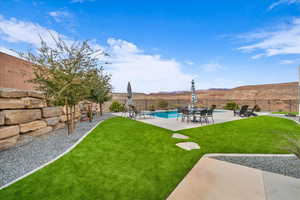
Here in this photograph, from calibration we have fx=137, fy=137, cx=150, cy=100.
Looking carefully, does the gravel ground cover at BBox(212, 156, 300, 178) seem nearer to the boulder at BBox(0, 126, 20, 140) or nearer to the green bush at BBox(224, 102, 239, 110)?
the boulder at BBox(0, 126, 20, 140)

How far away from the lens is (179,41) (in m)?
12.1

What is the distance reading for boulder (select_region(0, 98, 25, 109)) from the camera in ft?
11.5

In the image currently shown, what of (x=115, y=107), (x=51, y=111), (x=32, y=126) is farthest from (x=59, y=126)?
(x=115, y=107)

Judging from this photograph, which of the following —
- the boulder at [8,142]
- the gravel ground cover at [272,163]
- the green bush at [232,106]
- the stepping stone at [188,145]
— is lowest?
the gravel ground cover at [272,163]

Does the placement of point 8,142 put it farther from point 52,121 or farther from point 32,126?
point 52,121

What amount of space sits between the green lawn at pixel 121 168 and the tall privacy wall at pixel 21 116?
5.47ft

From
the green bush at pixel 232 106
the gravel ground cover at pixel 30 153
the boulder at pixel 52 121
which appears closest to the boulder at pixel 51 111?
the boulder at pixel 52 121

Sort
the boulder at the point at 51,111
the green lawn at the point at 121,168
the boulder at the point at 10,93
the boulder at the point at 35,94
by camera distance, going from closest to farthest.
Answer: the green lawn at the point at 121,168
the boulder at the point at 10,93
the boulder at the point at 35,94
the boulder at the point at 51,111

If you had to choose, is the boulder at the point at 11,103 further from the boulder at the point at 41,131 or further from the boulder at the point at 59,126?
the boulder at the point at 59,126

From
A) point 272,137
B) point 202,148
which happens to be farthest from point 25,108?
point 272,137

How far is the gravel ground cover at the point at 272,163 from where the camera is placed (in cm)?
252

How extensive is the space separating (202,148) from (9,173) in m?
4.30

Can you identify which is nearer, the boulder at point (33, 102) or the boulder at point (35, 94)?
the boulder at point (33, 102)

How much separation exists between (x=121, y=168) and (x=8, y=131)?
325cm
